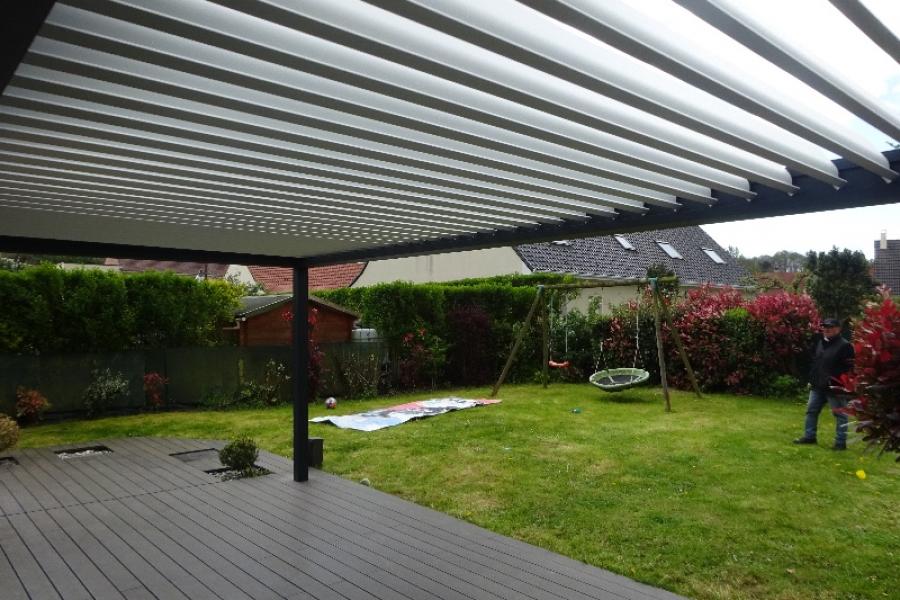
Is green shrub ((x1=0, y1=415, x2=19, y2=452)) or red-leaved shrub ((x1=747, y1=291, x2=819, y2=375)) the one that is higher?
red-leaved shrub ((x1=747, y1=291, x2=819, y2=375))

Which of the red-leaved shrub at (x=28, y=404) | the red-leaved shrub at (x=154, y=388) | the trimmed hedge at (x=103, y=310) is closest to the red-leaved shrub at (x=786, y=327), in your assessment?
the trimmed hedge at (x=103, y=310)

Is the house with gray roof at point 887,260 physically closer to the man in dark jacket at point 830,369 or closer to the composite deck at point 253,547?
the man in dark jacket at point 830,369

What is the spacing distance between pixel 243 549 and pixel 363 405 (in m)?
7.12

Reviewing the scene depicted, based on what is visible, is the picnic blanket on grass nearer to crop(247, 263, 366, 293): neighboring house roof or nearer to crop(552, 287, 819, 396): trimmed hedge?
crop(552, 287, 819, 396): trimmed hedge

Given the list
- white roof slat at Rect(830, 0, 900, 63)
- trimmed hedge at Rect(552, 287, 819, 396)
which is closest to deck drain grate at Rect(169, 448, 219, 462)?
white roof slat at Rect(830, 0, 900, 63)

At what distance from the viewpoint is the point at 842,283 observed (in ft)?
48.3

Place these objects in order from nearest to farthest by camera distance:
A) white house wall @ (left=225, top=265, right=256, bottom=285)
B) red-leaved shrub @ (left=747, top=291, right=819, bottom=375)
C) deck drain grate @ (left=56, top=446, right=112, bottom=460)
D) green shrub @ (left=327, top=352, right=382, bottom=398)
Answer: deck drain grate @ (left=56, top=446, right=112, bottom=460), red-leaved shrub @ (left=747, top=291, right=819, bottom=375), green shrub @ (left=327, top=352, right=382, bottom=398), white house wall @ (left=225, top=265, right=256, bottom=285)

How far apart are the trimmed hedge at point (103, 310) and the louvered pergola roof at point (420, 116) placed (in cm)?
628

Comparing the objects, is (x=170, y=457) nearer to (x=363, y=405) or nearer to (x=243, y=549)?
(x=243, y=549)

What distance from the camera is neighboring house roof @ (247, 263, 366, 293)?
2205cm

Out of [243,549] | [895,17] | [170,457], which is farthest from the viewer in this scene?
[170,457]

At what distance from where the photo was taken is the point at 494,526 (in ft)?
16.7

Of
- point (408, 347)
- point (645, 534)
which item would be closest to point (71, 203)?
point (645, 534)

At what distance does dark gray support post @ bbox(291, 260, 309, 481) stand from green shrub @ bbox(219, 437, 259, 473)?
1.94ft
